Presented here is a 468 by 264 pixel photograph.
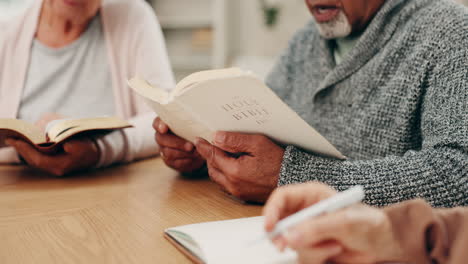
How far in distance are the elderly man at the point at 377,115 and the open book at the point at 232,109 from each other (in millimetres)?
26

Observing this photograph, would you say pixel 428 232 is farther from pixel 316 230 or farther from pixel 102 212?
pixel 102 212

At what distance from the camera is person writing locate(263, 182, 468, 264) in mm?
399

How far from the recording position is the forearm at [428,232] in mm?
435

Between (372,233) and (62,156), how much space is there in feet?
2.51

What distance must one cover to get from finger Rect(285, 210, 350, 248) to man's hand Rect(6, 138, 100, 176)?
702mm

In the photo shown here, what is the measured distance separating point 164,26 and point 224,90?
314 centimetres

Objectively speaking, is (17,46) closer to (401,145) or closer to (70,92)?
(70,92)

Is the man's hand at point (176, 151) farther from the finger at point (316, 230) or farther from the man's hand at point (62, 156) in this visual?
the finger at point (316, 230)

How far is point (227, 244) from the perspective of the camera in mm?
544

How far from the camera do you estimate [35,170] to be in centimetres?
108

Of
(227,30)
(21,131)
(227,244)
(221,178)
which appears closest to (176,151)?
(221,178)

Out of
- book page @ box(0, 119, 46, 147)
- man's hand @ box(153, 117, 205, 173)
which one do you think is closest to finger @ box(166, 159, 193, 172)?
man's hand @ box(153, 117, 205, 173)

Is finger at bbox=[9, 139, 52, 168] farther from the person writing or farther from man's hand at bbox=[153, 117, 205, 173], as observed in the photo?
the person writing

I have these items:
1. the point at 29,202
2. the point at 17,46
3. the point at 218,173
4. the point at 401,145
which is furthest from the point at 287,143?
the point at 17,46
